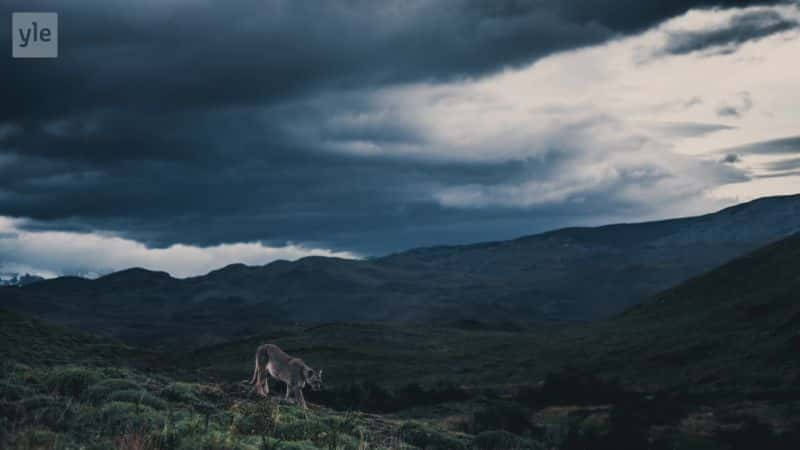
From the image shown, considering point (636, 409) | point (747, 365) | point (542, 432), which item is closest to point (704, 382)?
point (747, 365)

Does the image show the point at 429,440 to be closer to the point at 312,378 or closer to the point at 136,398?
the point at 312,378

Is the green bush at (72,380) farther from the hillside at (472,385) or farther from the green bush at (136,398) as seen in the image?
the green bush at (136,398)

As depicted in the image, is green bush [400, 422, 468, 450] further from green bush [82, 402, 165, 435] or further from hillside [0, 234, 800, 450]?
green bush [82, 402, 165, 435]

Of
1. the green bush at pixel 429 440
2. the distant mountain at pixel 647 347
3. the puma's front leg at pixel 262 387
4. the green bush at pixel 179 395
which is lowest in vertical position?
the distant mountain at pixel 647 347

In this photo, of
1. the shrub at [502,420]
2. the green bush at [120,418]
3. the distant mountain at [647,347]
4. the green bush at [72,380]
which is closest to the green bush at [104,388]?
the green bush at [72,380]

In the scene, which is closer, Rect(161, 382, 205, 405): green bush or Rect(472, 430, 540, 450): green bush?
Rect(161, 382, 205, 405): green bush

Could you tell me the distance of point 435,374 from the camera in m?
81.4

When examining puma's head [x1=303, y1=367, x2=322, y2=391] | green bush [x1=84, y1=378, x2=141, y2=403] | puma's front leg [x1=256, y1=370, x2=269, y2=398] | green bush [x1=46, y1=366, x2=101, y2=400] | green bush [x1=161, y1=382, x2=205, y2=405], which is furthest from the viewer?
puma's head [x1=303, y1=367, x2=322, y2=391]

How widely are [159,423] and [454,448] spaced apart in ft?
35.2

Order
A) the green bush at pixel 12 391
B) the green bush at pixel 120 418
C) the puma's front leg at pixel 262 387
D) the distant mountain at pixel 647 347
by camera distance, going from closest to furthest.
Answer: the green bush at pixel 120 418
the green bush at pixel 12 391
the puma's front leg at pixel 262 387
the distant mountain at pixel 647 347

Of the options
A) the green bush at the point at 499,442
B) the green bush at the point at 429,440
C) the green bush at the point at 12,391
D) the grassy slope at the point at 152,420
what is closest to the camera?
the grassy slope at the point at 152,420

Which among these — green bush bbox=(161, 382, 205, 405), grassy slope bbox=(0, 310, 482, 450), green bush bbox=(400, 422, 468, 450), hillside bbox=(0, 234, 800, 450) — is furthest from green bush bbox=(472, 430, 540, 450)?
green bush bbox=(161, 382, 205, 405)

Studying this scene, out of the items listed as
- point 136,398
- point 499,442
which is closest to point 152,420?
point 136,398

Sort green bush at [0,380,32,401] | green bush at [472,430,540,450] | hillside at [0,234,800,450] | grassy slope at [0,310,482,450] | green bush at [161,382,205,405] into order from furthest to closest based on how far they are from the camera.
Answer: green bush at [472,430,540,450]
green bush at [161,382,205,405]
green bush at [0,380,32,401]
hillside at [0,234,800,450]
grassy slope at [0,310,482,450]
